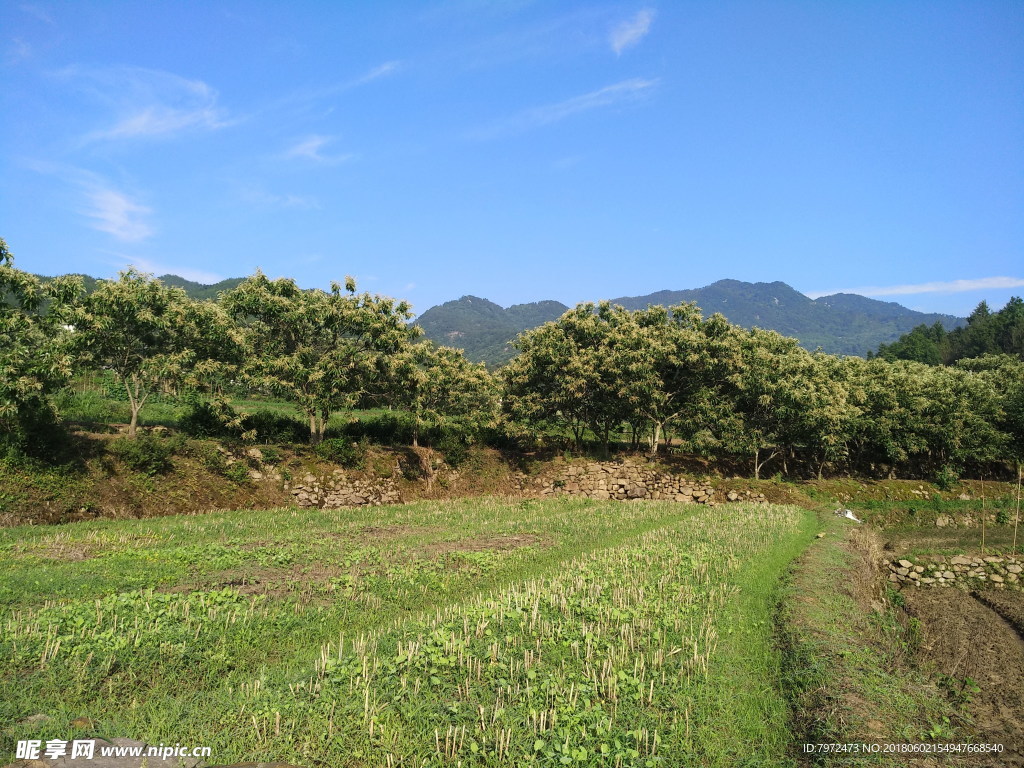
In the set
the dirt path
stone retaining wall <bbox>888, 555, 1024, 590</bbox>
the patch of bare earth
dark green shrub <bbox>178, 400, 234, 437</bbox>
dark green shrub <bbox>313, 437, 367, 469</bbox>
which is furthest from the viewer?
dark green shrub <bbox>313, 437, 367, 469</bbox>

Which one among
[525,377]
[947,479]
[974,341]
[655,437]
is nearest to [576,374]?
[525,377]

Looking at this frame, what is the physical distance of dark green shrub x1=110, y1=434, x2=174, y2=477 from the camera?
2395 cm

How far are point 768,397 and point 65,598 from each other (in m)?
34.8

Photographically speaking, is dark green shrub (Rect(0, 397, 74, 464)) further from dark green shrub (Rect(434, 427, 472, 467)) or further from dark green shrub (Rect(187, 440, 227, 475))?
dark green shrub (Rect(434, 427, 472, 467))

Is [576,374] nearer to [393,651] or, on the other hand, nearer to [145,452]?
[145,452]

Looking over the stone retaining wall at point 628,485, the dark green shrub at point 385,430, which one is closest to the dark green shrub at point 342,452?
the dark green shrub at point 385,430

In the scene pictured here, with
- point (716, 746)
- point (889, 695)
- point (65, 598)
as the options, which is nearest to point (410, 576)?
point (65, 598)

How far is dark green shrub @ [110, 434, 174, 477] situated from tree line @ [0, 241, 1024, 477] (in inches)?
69.2

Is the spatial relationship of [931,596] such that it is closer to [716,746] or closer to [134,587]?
[716,746]

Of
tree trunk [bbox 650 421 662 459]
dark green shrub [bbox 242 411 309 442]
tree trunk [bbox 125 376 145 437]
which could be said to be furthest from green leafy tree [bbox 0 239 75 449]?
tree trunk [bbox 650 421 662 459]

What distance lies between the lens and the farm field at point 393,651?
23.5 feet

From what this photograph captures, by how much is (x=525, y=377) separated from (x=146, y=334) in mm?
21410

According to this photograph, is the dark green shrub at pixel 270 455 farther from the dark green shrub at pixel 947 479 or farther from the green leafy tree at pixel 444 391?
the dark green shrub at pixel 947 479

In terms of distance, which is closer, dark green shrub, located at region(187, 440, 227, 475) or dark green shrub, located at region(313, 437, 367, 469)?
dark green shrub, located at region(187, 440, 227, 475)
